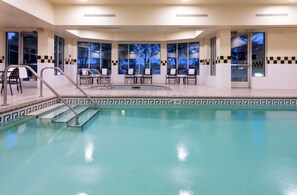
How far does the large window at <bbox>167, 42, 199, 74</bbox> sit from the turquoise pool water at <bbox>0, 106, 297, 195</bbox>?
8.77 meters

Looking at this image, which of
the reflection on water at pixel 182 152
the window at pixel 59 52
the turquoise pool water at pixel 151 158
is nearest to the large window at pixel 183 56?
the window at pixel 59 52

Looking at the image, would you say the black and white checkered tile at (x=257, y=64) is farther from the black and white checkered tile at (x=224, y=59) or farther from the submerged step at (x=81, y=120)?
the submerged step at (x=81, y=120)

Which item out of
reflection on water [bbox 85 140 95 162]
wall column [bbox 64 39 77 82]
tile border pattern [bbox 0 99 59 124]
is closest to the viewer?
reflection on water [bbox 85 140 95 162]

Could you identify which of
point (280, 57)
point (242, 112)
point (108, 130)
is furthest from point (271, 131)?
point (280, 57)

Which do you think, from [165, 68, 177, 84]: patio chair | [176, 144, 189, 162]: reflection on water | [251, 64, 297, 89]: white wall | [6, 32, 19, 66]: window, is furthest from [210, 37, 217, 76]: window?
[176, 144, 189, 162]: reflection on water

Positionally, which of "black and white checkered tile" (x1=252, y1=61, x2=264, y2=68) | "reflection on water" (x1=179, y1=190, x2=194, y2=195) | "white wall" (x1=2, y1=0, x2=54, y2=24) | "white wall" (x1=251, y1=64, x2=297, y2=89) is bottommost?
"reflection on water" (x1=179, y1=190, x2=194, y2=195)

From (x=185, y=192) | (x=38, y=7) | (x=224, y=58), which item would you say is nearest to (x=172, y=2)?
(x=224, y=58)

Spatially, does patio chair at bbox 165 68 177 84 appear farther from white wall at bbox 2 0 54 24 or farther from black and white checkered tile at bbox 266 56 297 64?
white wall at bbox 2 0 54 24

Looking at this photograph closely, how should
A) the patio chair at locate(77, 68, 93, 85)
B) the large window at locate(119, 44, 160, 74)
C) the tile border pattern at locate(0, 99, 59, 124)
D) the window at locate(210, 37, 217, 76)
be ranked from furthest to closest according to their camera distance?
the large window at locate(119, 44, 160, 74), the patio chair at locate(77, 68, 93, 85), the window at locate(210, 37, 217, 76), the tile border pattern at locate(0, 99, 59, 124)

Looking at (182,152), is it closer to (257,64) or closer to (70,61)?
(257,64)

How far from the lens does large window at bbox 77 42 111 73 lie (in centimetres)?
1333

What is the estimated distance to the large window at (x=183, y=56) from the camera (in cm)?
1338

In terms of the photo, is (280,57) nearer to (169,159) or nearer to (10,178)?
(169,159)

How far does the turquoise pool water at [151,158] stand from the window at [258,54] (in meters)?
5.11
